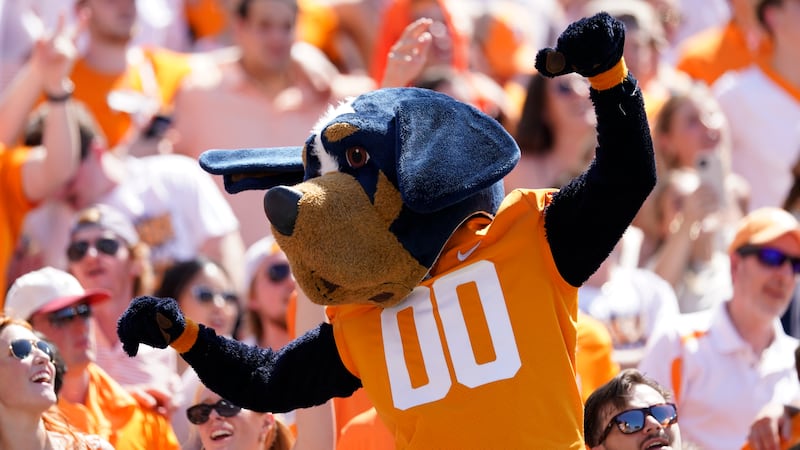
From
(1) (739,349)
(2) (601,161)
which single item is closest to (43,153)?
(1) (739,349)

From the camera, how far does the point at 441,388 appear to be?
3.33m

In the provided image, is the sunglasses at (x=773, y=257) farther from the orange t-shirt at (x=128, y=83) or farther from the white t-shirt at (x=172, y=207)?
the orange t-shirt at (x=128, y=83)

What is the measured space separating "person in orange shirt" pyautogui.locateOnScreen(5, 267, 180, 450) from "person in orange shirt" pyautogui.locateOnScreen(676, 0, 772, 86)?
400cm

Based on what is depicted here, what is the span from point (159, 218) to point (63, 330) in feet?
4.75

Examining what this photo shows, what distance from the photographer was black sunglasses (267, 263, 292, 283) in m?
5.82

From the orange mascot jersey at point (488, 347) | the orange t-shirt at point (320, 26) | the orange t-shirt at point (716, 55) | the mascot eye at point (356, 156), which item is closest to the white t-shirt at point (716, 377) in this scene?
the orange mascot jersey at point (488, 347)

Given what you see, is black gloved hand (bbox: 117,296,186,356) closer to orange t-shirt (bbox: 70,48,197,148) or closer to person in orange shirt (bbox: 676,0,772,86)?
orange t-shirt (bbox: 70,48,197,148)

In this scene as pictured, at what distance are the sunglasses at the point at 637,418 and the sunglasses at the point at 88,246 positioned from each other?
2.29 m

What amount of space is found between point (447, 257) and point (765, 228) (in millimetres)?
2398

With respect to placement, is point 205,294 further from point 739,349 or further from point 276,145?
point 739,349

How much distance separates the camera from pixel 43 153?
5.96 m

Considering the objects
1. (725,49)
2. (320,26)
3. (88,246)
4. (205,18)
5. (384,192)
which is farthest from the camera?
(205,18)

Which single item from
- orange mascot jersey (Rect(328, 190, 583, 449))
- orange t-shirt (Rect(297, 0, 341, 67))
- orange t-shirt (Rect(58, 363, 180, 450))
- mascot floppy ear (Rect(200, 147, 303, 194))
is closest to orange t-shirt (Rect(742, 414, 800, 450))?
orange mascot jersey (Rect(328, 190, 583, 449))

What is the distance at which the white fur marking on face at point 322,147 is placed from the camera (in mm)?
3365
